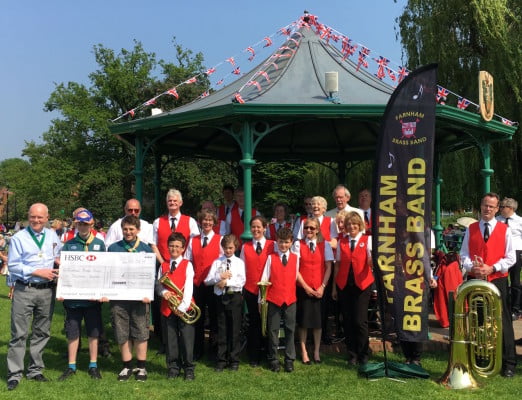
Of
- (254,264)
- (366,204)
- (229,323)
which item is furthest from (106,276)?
(366,204)

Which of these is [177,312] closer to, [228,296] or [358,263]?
[228,296]

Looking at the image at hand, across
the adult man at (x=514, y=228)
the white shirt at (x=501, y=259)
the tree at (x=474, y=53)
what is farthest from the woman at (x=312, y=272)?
the tree at (x=474, y=53)

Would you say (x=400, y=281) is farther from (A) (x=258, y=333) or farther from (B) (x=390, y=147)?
(A) (x=258, y=333)

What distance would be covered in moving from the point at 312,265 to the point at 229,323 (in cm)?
128

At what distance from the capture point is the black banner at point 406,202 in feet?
18.9

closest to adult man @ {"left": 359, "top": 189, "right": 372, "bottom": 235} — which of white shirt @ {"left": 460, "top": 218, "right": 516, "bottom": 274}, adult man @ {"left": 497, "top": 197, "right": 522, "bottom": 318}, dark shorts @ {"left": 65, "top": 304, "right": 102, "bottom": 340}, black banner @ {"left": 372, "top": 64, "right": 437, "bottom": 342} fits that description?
white shirt @ {"left": 460, "top": 218, "right": 516, "bottom": 274}

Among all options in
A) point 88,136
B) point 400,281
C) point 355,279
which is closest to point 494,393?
point 400,281

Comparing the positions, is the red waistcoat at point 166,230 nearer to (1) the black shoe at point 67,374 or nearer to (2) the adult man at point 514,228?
(1) the black shoe at point 67,374

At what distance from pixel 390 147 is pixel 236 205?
3312mm

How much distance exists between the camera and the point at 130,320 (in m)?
6.02

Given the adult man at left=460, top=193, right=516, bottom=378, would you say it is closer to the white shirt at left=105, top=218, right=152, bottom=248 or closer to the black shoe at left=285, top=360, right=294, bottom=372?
the black shoe at left=285, top=360, right=294, bottom=372

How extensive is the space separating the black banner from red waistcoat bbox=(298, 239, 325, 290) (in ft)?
2.97

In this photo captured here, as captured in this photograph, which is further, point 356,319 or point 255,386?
point 356,319

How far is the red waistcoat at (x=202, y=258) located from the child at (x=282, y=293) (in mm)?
734
